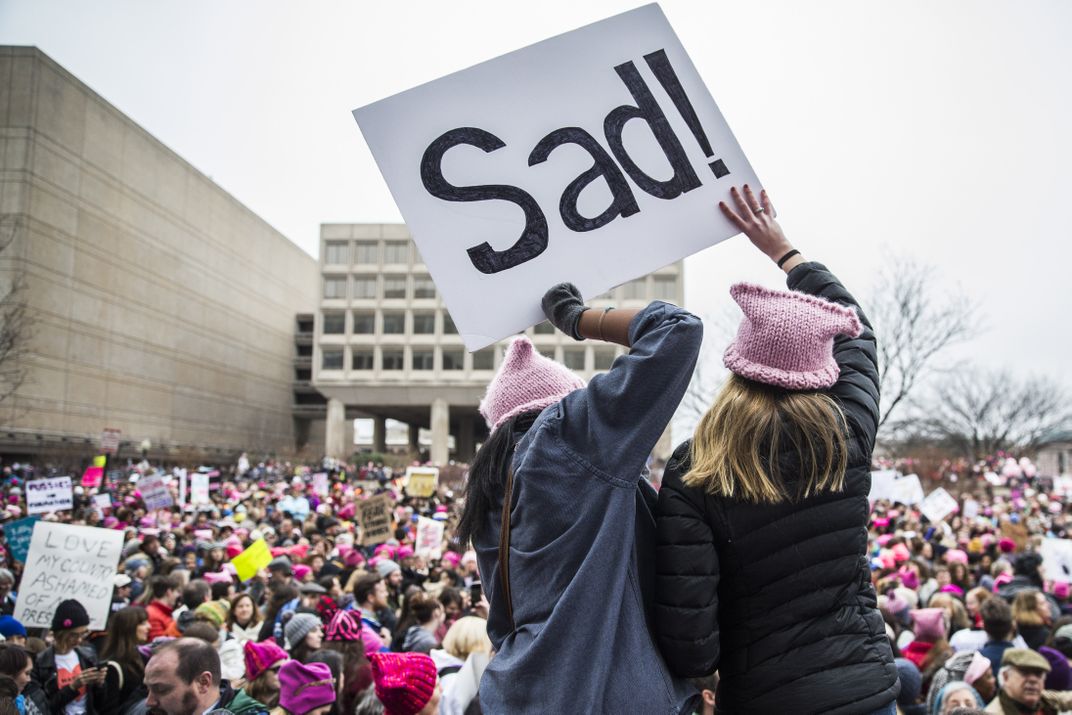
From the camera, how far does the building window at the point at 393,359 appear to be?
217 feet

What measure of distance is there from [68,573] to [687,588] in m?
6.38

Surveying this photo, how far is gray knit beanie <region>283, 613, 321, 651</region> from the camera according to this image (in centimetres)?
547

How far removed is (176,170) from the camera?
5947cm

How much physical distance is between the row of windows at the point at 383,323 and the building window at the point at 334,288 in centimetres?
148

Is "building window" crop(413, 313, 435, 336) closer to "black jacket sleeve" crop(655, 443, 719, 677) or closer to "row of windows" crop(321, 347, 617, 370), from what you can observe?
"row of windows" crop(321, 347, 617, 370)

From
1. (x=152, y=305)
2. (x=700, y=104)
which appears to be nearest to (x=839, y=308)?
(x=700, y=104)

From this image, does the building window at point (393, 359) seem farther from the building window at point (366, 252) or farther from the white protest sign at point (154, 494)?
the white protest sign at point (154, 494)

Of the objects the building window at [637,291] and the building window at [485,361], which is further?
the building window at [485,361]

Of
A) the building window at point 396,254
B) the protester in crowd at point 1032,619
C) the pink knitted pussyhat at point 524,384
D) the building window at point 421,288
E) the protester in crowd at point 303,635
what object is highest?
the building window at point 396,254

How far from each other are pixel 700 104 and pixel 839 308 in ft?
3.67

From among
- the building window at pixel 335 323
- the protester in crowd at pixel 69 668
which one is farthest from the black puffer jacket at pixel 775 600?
the building window at pixel 335 323

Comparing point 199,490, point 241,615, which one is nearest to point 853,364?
point 241,615

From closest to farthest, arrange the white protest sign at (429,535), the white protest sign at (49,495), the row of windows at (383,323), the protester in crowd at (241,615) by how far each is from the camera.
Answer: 1. the protester in crowd at (241,615)
2. the white protest sign at (429,535)
3. the white protest sign at (49,495)
4. the row of windows at (383,323)

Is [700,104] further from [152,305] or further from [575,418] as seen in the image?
[152,305]
